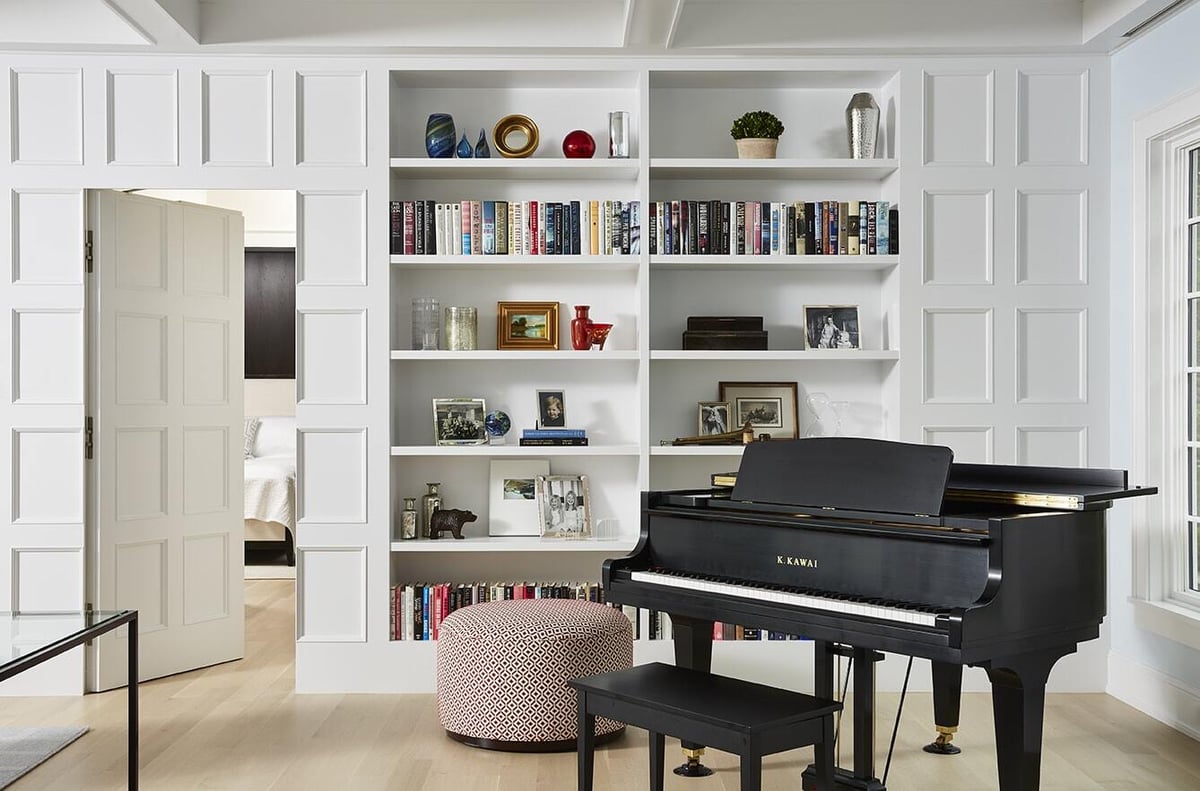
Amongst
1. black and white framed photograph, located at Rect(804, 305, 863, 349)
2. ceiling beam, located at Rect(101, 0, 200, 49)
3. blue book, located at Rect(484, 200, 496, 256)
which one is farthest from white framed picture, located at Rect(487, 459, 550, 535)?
ceiling beam, located at Rect(101, 0, 200, 49)

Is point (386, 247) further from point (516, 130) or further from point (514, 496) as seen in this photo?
point (514, 496)

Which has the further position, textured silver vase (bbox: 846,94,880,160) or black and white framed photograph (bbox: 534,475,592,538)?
black and white framed photograph (bbox: 534,475,592,538)

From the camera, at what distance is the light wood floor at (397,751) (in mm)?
3412

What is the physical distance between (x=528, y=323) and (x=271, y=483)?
306 centimetres

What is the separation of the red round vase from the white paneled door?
1.65 m

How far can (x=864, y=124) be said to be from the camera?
4609 mm

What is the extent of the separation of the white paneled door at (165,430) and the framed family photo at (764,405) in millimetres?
2263

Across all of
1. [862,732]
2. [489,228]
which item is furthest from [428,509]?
[862,732]

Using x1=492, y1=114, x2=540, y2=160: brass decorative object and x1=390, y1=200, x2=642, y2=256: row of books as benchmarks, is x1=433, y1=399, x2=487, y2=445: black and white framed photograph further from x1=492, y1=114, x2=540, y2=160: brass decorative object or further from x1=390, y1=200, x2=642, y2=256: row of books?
x1=492, y1=114, x2=540, y2=160: brass decorative object

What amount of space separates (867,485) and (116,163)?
3.33 meters

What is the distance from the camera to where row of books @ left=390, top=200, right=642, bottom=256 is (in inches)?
180

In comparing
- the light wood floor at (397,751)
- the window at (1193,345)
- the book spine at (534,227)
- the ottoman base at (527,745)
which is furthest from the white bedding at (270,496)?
the window at (1193,345)

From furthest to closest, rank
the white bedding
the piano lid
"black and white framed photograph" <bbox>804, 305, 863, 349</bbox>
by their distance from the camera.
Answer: the white bedding → "black and white framed photograph" <bbox>804, 305, 863, 349</bbox> → the piano lid

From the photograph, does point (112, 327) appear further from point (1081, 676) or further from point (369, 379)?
point (1081, 676)
